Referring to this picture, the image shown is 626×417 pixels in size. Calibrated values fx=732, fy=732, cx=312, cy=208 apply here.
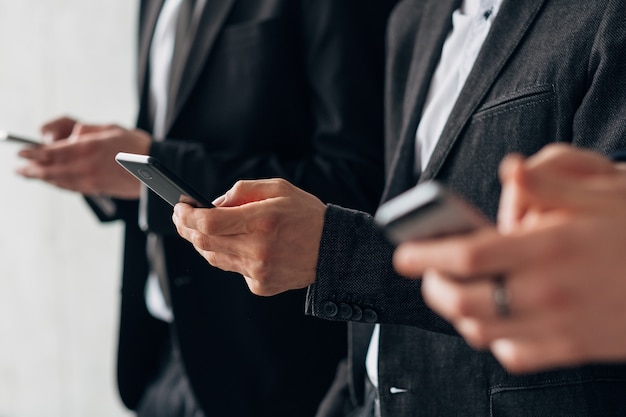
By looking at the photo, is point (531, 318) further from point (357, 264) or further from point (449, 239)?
point (357, 264)

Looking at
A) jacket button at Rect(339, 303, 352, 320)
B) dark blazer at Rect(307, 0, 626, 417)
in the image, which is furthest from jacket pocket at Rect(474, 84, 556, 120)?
jacket button at Rect(339, 303, 352, 320)

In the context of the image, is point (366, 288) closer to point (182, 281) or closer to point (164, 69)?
point (182, 281)

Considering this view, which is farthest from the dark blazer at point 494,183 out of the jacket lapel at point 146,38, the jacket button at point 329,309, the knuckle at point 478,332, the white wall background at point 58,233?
the white wall background at point 58,233

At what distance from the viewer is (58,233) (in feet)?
7.28

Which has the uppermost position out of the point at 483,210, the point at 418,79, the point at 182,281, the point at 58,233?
the point at 418,79

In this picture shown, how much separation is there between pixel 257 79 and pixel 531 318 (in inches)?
35.1

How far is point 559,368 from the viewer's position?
2.57 ft

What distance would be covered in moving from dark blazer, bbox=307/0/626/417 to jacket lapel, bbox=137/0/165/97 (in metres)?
0.72

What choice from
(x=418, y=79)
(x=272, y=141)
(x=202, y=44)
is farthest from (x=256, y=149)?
(x=418, y=79)

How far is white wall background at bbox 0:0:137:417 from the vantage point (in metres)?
2.06

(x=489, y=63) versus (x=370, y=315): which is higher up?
(x=489, y=63)

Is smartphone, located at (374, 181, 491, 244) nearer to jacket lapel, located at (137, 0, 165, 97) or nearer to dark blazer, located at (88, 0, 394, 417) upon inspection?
dark blazer, located at (88, 0, 394, 417)

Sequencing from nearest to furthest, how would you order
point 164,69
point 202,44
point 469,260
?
point 469,260, point 202,44, point 164,69

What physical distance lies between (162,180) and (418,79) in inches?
18.2
